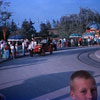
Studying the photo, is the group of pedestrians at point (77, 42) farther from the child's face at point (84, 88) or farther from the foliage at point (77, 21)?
the child's face at point (84, 88)

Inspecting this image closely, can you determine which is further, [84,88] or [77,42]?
[77,42]

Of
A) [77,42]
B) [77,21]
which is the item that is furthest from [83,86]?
[77,21]

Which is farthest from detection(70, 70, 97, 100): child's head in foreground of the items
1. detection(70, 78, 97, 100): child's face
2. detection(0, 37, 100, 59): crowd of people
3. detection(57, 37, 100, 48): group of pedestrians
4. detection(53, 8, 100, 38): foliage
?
detection(53, 8, 100, 38): foliage

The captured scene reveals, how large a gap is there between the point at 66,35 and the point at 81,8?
29.2 feet

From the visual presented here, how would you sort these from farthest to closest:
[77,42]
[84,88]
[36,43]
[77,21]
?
[77,21] < [77,42] < [36,43] < [84,88]

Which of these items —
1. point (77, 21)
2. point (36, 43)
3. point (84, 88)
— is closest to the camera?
point (84, 88)

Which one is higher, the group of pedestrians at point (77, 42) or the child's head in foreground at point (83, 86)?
the child's head in foreground at point (83, 86)

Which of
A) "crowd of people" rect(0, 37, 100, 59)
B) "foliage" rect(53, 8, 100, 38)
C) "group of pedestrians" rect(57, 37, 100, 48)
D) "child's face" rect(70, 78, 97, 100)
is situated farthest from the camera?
"foliage" rect(53, 8, 100, 38)

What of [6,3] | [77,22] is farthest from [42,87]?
[77,22]

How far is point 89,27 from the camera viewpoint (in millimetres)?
69625

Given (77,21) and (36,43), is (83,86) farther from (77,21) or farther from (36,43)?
(77,21)

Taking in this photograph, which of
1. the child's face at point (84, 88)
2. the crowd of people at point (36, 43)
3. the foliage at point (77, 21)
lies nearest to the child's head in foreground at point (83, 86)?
the child's face at point (84, 88)

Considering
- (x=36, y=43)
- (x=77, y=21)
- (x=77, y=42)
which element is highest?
(x=77, y=21)

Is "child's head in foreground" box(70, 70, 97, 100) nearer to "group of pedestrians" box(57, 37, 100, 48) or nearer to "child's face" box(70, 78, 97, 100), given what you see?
"child's face" box(70, 78, 97, 100)
